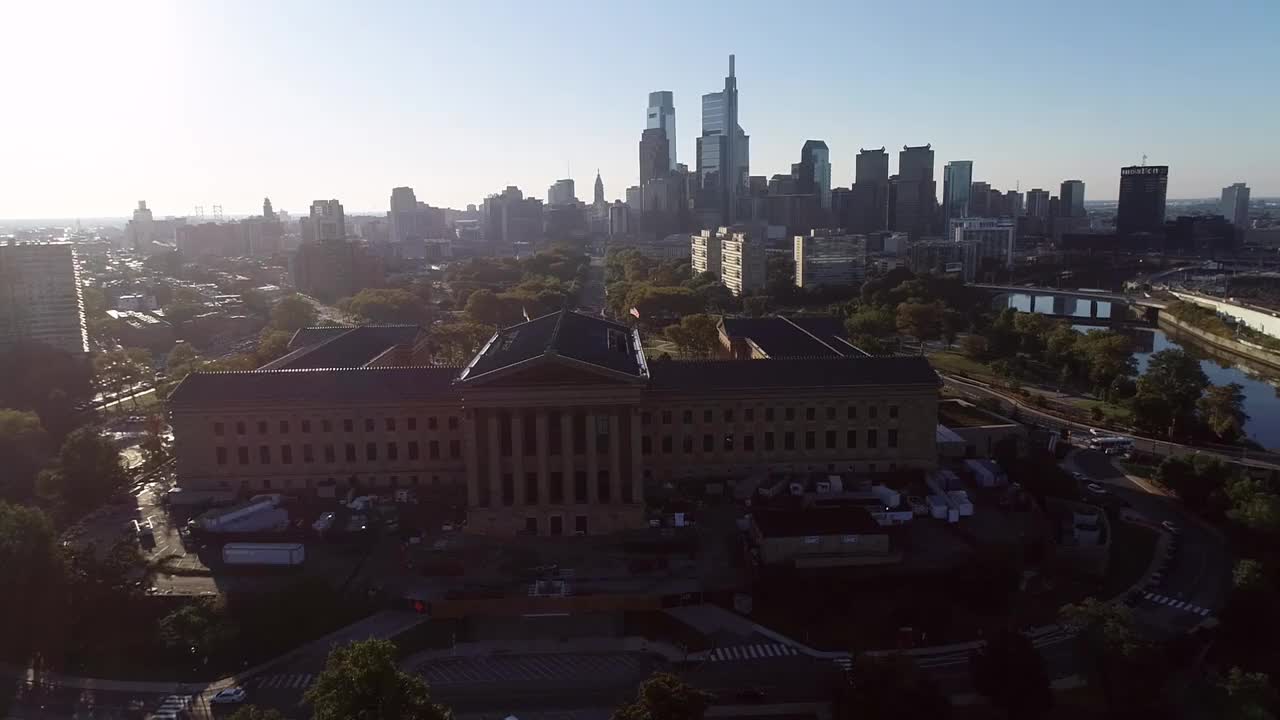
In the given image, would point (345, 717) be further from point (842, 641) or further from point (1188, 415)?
point (1188, 415)

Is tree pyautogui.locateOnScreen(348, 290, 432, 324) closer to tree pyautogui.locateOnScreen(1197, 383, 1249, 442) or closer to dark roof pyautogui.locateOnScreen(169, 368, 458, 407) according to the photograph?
dark roof pyautogui.locateOnScreen(169, 368, 458, 407)

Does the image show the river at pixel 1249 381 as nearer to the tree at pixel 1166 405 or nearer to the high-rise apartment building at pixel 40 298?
the tree at pixel 1166 405

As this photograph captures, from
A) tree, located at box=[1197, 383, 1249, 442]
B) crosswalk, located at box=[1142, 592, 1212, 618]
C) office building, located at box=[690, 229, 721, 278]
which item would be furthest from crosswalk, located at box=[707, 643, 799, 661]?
office building, located at box=[690, 229, 721, 278]

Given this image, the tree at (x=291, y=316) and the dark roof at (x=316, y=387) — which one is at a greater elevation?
the dark roof at (x=316, y=387)

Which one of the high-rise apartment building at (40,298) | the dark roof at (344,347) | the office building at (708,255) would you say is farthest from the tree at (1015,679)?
the office building at (708,255)

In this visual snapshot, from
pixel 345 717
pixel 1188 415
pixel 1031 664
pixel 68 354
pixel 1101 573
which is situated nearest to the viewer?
pixel 345 717

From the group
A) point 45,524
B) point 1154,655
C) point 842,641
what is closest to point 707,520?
point 842,641
